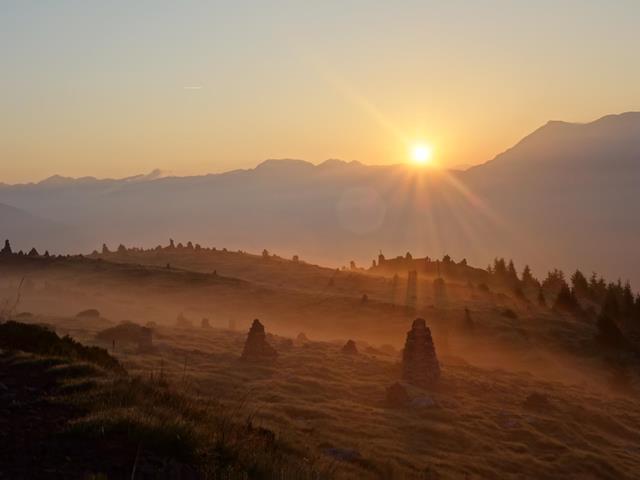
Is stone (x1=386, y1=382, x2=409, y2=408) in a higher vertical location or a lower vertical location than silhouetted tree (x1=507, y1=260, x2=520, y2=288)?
lower

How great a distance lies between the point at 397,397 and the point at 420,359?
25.3ft

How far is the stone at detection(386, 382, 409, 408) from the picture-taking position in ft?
144

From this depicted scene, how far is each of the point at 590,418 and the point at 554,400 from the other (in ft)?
11.5

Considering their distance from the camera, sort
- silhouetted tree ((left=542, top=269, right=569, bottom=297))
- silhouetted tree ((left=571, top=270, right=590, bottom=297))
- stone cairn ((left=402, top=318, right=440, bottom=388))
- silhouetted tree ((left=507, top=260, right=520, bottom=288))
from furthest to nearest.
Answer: silhouetted tree ((left=542, top=269, right=569, bottom=297)) < silhouetted tree ((left=507, top=260, right=520, bottom=288)) < silhouetted tree ((left=571, top=270, right=590, bottom=297)) < stone cairn ((left=402, top=318, right=440, bottom=388))

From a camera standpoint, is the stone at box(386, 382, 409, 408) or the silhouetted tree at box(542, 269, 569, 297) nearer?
the stone at box(386, 382, 409, 408)

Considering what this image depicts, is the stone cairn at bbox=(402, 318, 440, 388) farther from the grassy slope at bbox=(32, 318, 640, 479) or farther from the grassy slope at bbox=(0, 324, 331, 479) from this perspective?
the grassy slope at bbox=(0, 324, 331, 479)

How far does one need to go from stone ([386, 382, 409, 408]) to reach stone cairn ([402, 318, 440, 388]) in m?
6.20

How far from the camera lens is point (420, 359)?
51.4 meters

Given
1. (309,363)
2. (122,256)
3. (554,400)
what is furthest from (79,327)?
(122,256)

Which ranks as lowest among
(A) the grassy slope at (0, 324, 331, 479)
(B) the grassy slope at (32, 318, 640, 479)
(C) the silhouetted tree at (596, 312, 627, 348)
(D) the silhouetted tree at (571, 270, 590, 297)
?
(B) the grassy slope at (32, 318, 640, 479)

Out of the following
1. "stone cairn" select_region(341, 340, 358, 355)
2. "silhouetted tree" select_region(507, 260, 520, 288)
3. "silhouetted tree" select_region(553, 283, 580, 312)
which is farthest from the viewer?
"silhouetted tree" select_region(507, 260, 520, 288)

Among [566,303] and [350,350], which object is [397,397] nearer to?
[350,350]

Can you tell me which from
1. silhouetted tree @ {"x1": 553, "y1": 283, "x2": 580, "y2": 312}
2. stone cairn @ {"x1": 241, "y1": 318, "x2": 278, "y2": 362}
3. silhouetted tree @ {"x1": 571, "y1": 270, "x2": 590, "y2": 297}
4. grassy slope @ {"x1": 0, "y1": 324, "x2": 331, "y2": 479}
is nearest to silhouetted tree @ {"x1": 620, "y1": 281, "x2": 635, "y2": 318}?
silhouetted tree @ {"x1": 553, "y1": 283, "x2": 580, "y2": 312}

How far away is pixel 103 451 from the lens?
10547 millimetres
